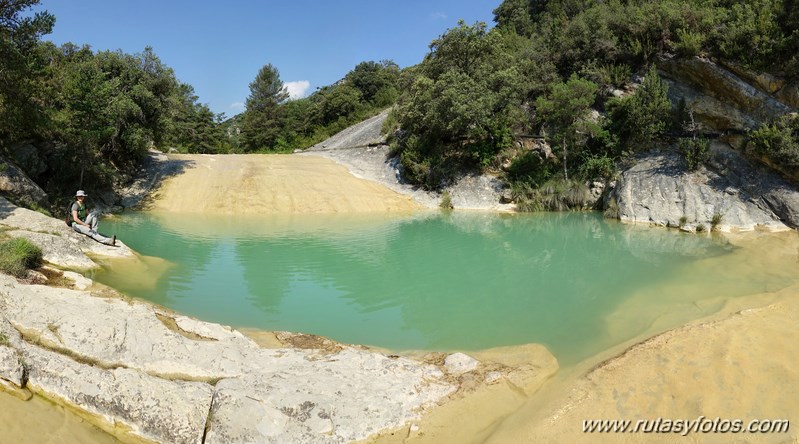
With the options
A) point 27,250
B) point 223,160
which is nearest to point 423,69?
point 223,160

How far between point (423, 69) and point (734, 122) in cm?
1760

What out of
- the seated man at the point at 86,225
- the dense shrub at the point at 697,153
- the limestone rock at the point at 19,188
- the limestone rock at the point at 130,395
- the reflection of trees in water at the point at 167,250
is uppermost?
the dense shrub at the point at 697,153

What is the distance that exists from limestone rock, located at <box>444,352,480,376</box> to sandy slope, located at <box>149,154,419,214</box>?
17421 mm

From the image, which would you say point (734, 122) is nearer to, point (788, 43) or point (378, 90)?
point (788, 43)

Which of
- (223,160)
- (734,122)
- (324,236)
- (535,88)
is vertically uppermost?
(535,88)

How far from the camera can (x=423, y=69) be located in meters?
30.2

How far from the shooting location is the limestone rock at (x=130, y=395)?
175 inches

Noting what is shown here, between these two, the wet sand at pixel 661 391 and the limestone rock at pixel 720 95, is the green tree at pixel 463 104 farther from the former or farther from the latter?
the wet sand at pixel 661 391

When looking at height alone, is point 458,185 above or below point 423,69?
below

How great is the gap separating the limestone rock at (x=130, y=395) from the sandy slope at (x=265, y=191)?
59.0ft

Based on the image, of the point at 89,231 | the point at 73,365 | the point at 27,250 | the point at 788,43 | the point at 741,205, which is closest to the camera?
the point at 73,365

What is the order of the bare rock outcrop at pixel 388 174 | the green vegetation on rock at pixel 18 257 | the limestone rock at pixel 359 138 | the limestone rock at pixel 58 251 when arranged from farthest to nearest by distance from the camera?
the limestone rock at pixel 359 138, the bare rock outcrop at pixel 388 174, the limestone rock at pixel 58 251, the green vegetation on rock at pixel 18 257

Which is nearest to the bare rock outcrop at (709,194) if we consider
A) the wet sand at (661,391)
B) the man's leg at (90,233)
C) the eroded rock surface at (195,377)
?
the wet sand at (661,391)

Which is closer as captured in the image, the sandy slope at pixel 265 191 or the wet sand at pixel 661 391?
the wet sand at pixel 661 391
